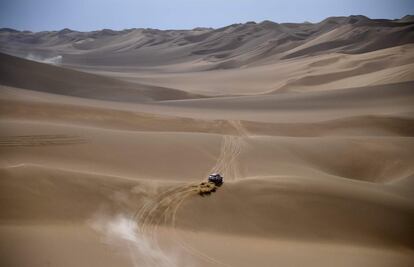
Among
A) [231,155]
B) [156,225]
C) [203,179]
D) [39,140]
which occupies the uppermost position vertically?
[231,155]

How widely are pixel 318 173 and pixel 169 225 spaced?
504cm

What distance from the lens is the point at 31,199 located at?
272 inches

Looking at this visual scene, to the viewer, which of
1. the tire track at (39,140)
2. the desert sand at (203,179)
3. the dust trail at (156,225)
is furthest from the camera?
the tire track at (39,140)

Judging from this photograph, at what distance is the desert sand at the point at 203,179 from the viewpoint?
641cm

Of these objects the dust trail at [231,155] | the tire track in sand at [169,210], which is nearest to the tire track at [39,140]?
the dust trail at [231,155]

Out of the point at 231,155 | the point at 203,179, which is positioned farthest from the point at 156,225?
the point at 231,155

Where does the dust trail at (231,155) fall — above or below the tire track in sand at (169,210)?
above

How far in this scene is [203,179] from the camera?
31.3 feet

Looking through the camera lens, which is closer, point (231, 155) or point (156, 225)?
point (156, 225)

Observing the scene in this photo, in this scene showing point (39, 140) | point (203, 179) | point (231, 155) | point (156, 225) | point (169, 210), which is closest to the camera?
point (156, 225)

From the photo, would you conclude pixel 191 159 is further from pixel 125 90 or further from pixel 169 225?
pixel 125 90

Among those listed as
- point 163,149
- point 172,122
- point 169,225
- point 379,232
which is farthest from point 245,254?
point 172,122

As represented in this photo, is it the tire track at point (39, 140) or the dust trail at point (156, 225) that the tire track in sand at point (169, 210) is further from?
the tire track at point (39, 140)

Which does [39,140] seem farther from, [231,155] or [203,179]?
[231,155]
